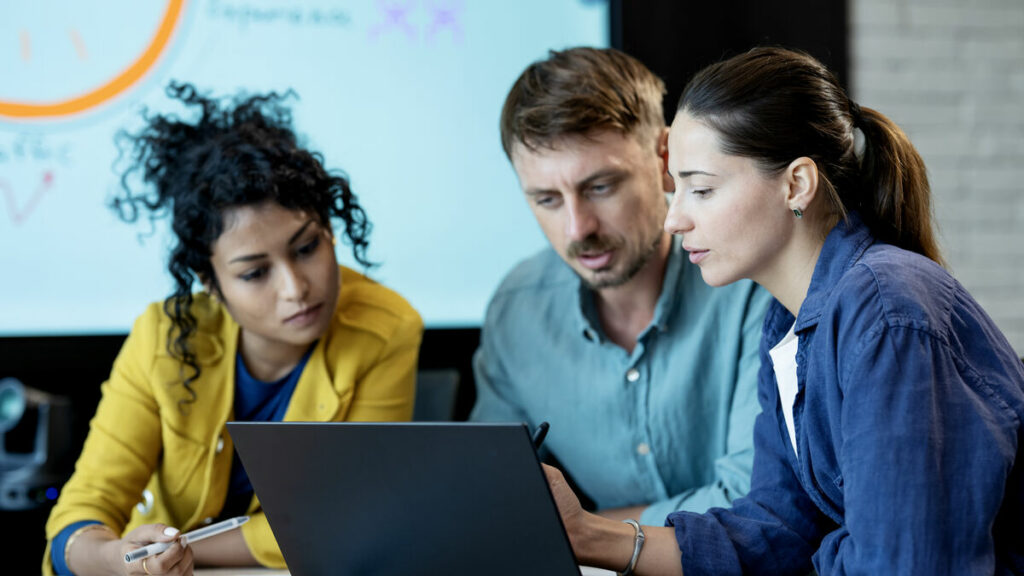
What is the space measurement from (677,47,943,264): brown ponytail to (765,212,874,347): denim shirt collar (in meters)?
0.02

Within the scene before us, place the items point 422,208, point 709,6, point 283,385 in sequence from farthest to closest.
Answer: point 709,6 → point 422,208 → point 283,385

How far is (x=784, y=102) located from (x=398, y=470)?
583 mm

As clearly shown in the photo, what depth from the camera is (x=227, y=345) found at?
1.69m

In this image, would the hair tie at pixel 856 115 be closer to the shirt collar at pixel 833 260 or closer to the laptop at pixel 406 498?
the shirt collar at pixel 833 260

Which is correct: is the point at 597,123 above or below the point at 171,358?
above

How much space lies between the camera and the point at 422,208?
2299mm

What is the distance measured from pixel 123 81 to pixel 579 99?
1104 mm

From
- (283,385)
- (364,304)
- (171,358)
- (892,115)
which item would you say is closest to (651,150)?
(364,304)

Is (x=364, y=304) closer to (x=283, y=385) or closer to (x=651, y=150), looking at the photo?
(x=283, y=385)

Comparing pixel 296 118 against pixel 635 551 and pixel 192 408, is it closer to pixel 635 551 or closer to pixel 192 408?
pixel 192 408

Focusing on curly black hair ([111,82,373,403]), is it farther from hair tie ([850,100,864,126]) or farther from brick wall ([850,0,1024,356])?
brick wall ([850,0,1024,356])

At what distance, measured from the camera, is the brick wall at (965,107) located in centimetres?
274

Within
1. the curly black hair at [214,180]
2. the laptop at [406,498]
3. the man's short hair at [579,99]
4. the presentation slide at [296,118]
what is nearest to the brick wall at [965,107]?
the presentation slide at [296,118]

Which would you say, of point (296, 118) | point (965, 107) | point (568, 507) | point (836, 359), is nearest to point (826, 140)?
point (836, 359)
